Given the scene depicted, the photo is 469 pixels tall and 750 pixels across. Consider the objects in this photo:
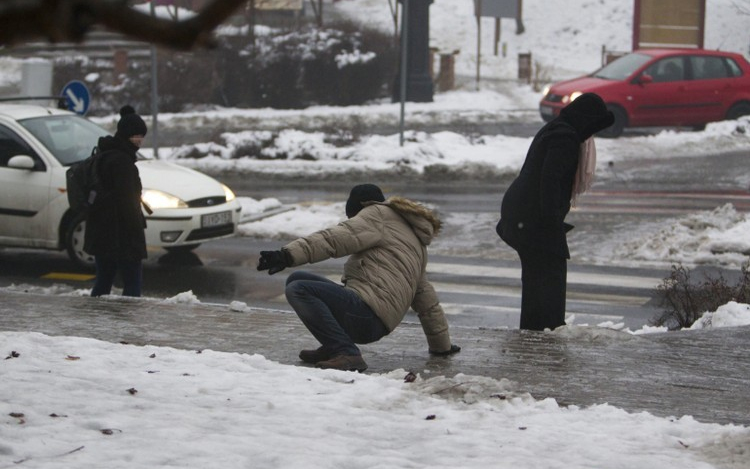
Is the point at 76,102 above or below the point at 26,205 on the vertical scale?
above

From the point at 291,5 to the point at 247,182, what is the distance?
2275cm

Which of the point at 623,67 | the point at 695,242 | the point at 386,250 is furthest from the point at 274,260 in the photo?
the point at 623,67

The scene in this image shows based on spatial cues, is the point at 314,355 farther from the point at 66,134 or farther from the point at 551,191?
the point at 66,134

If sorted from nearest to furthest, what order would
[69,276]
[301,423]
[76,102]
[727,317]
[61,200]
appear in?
[301,423] → [727,317] → [69,276] → [61,200] → [76,102]

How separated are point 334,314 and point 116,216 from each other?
301 cm

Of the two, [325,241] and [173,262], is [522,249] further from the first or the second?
[173,262]

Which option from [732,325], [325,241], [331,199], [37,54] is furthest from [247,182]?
[37,54]

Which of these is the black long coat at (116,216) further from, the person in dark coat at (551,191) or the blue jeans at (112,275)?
the person in dark coat at (551,191)

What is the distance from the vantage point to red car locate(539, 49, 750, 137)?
76.3ft

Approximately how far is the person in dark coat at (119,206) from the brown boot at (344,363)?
117 inches

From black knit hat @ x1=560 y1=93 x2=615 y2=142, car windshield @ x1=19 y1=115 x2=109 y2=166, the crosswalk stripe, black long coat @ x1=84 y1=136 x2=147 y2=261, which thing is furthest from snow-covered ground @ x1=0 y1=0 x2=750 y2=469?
car windshield @ x1=19 y1=115 x2=109 y2=166

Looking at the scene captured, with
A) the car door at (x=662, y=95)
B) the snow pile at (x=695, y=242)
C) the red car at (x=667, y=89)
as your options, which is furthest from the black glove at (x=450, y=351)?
the car door at (x=662, y=95)

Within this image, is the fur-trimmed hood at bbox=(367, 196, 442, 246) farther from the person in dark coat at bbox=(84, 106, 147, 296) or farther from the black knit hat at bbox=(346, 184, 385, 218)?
the person in dark coat at bbox=(84, 106, 147, 296)

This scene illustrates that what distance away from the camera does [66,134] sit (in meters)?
12.8
